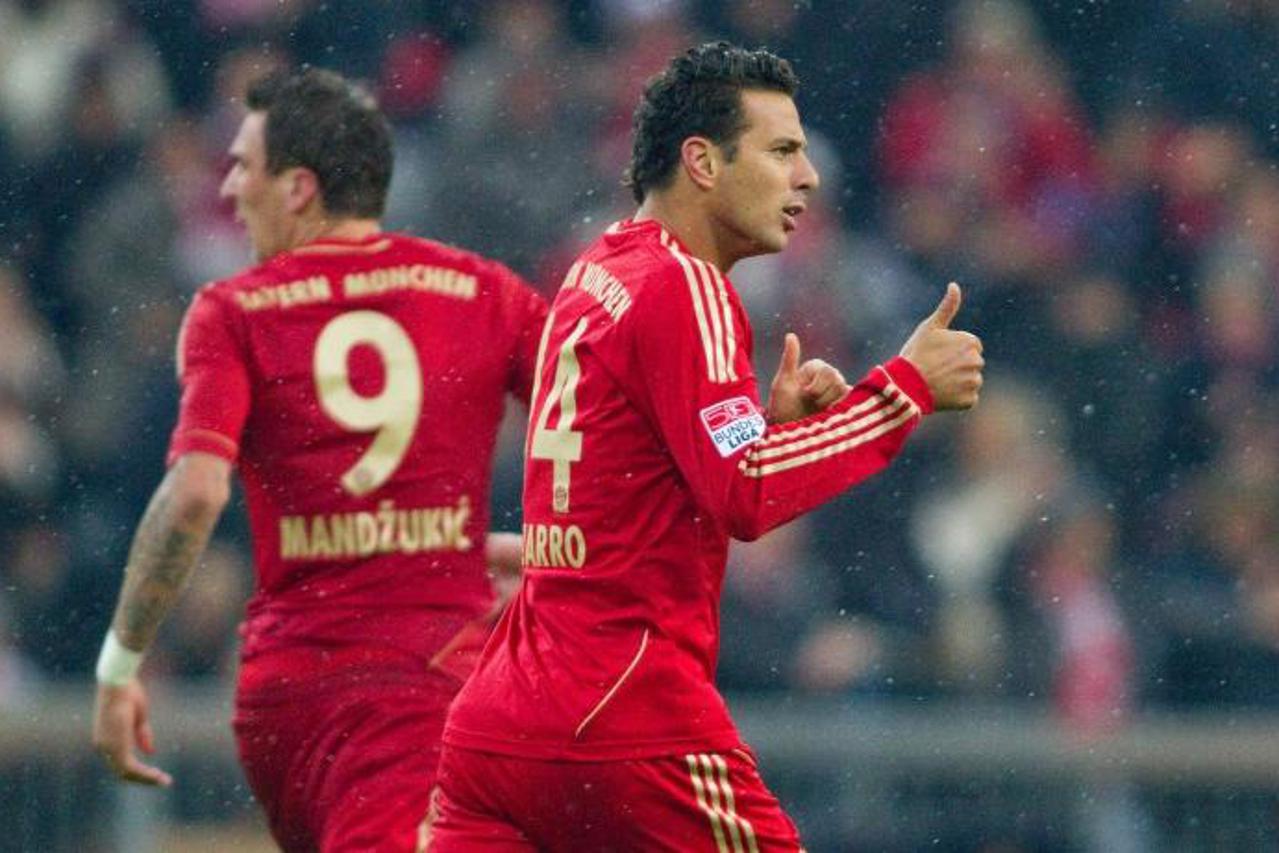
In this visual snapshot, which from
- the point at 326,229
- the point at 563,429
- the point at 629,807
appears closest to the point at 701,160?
the point at 563,429

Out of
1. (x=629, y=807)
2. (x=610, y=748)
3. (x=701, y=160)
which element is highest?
(x=701, y=160)

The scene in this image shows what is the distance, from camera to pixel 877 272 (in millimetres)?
11586

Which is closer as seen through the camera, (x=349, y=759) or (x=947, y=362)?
(x=947, y=362)

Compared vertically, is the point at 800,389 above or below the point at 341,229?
below

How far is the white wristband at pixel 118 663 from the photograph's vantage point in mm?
6008

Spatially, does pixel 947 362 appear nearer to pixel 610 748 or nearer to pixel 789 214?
pixel 789 214

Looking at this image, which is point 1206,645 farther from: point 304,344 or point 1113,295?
point 304,344

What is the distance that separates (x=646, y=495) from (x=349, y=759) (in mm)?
1256

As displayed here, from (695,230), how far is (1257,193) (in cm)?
731

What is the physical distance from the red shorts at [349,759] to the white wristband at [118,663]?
25 centimetres

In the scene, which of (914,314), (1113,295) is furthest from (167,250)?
(1113,295)

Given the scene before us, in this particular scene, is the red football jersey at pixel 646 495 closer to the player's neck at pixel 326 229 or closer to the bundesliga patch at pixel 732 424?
the bundesliga patch at pixel 732 424

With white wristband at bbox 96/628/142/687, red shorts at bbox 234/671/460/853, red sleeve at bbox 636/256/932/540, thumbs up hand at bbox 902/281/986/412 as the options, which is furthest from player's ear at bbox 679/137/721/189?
white wristband at bbox 96/628/142/687

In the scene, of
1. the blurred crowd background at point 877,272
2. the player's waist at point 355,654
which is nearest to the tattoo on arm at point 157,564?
the player's waist at point 355,654
